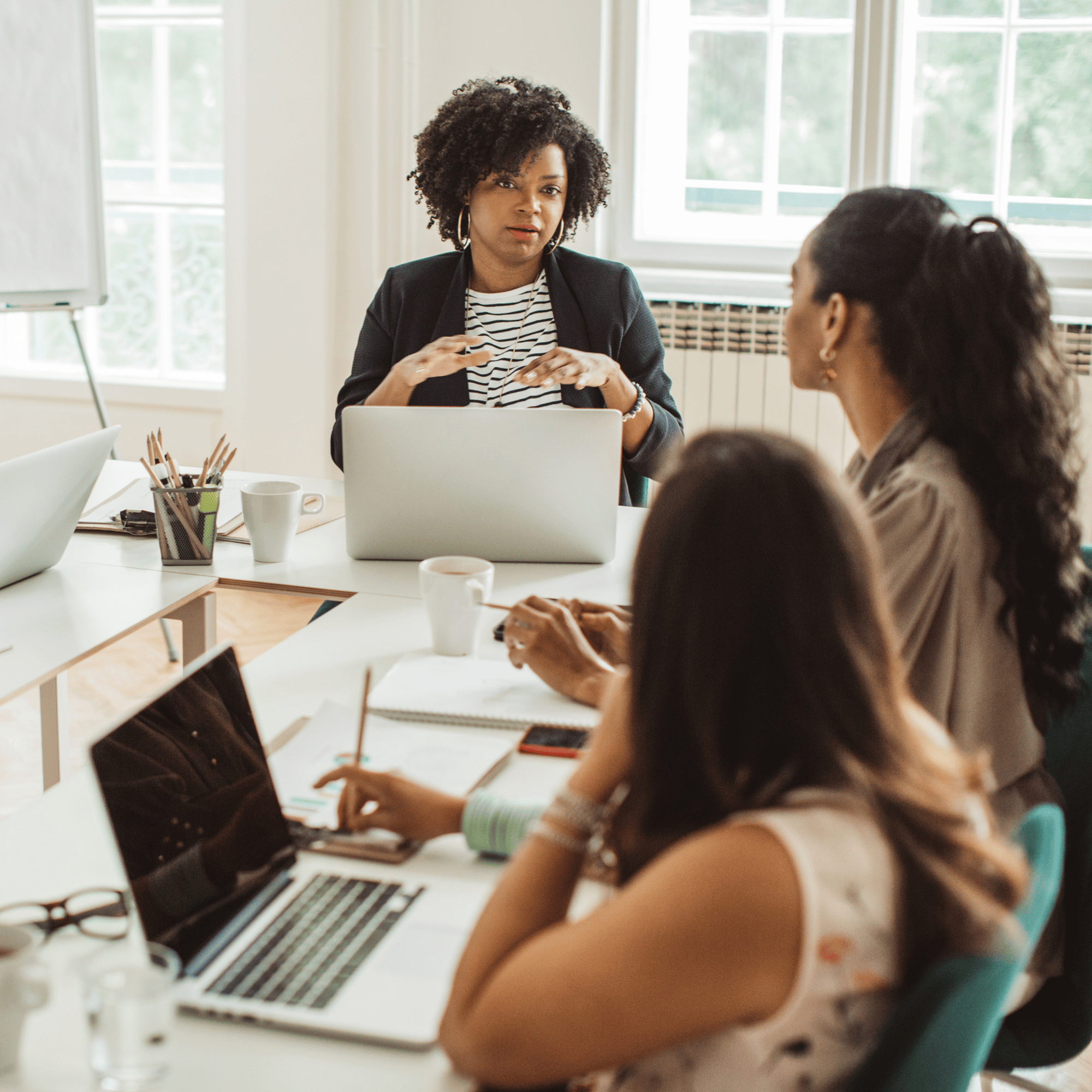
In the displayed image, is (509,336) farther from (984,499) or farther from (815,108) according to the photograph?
(815,108)

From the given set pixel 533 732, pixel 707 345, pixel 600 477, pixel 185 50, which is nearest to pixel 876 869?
pixel 533 732

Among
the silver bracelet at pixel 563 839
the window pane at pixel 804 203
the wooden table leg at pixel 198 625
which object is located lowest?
the wooden table leg at pixel 198 625

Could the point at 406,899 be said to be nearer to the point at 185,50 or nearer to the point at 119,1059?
the point at 119,1059

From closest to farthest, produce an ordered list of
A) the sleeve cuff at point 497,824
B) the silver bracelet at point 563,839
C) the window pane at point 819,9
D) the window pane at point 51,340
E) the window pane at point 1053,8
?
the silver bracelet at point 563,839 → the sleeve cuff at point 497,824 → the window pane at point 1053,8 → the window pane at point 819,9 → the window pane at point 51,340

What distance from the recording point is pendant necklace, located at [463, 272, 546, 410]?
2.32m

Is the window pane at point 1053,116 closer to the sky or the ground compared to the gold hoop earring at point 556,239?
closer to the sky

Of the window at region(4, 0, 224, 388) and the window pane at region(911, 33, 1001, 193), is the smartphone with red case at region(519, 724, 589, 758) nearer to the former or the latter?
the window pane at region(911, 33, 1001, 193)

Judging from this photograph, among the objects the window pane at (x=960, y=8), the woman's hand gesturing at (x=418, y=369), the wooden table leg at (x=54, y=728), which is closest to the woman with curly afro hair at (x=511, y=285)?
the woman's hand gesturing at (x=418, y=369)

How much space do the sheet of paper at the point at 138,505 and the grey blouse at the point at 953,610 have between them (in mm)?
1180

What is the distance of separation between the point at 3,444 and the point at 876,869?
423cm

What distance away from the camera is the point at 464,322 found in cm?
237

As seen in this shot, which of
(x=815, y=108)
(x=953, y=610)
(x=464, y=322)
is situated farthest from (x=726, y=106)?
(x=953, y=610)

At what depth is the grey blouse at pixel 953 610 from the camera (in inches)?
42.0

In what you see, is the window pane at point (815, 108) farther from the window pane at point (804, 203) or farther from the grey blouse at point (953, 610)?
the grey blouse at point (953, 610)
